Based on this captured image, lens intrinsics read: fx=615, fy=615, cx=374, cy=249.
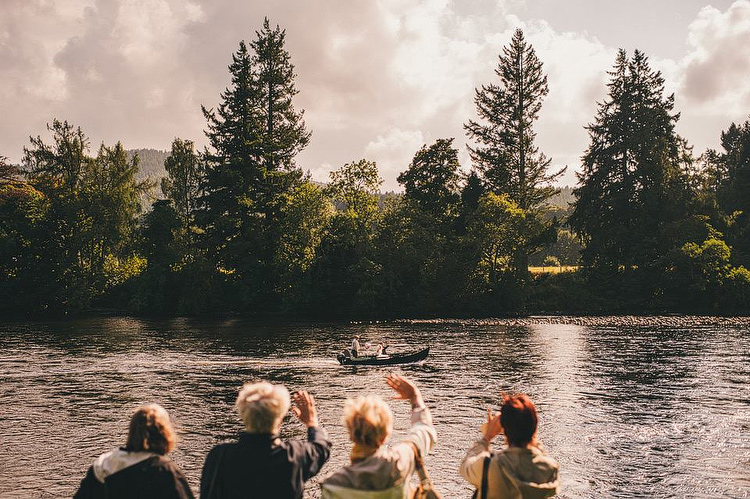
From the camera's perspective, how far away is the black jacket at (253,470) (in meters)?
4.47

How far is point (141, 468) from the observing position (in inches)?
181

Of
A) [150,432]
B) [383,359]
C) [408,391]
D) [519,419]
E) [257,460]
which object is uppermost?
[408,391]

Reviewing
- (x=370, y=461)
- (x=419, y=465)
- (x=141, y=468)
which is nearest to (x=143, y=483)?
(x=141, y=468)

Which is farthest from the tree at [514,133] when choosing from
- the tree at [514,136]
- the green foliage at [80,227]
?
the green foliage at [80,227]

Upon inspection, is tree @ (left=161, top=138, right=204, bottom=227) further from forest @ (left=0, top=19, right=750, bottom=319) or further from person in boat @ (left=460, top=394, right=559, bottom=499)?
person in boat @ (left=460, top=394, right=559, bottom=499)

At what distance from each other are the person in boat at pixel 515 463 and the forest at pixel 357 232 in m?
57.0

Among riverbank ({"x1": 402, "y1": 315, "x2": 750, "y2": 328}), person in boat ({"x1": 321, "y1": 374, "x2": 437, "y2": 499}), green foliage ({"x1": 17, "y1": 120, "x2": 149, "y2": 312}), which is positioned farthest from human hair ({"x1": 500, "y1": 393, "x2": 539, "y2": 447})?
green foliage ({"x1": 17, "y1": 120, "x2": 149, "y2": 312})

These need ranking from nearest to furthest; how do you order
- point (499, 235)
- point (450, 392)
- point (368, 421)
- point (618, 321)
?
point (368, 421) < point (450, 392) < point (618, 321) < point (499, 235)

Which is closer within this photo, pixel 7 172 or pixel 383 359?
pixel 383 359

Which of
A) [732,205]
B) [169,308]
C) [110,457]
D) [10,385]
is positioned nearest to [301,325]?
[169,308]

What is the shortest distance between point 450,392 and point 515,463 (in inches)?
841

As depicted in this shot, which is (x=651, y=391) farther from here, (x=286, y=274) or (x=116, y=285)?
(x=116, y=285)

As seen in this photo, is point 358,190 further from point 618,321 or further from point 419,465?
point 419,465

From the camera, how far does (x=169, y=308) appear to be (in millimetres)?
68125
